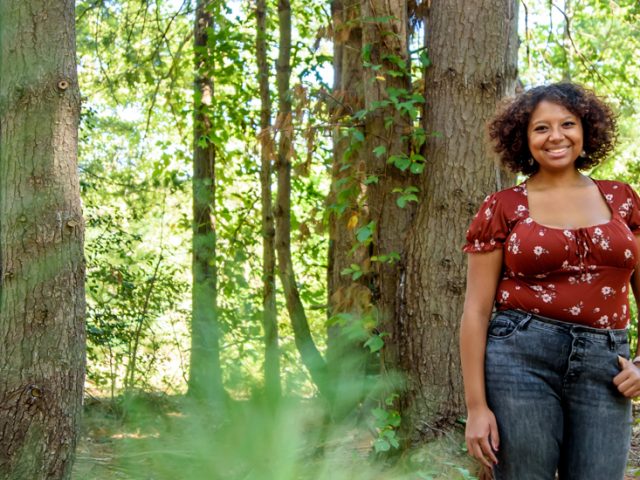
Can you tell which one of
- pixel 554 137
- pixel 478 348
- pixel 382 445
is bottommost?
pixel 382 445

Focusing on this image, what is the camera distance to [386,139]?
A: 210 inches

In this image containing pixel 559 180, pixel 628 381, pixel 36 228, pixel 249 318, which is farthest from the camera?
pixel 36 228

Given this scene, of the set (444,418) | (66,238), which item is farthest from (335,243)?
(66,238)

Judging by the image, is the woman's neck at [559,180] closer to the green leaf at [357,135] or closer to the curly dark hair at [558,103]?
the curly dark hair at [558,103]

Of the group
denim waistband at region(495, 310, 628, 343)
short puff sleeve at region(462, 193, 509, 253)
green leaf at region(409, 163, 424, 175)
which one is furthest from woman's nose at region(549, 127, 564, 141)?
green leaf at region(409, 163, 424, 175)

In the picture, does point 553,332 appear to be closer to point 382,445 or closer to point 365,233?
point 382,445

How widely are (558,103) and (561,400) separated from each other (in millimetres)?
930

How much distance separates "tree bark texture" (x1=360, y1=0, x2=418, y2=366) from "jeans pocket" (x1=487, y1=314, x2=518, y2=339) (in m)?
2.73

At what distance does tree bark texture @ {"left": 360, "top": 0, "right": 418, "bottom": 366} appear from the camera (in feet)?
17.4

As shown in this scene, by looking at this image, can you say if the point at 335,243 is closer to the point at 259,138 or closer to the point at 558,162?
the point at 259,138

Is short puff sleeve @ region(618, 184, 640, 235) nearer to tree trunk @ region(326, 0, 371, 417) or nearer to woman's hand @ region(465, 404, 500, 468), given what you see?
woman's hand @ region(465, 404, 500, 468)

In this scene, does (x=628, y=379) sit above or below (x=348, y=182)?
below

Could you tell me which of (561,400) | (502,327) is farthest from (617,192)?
(561,400)

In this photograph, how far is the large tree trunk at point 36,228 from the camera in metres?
4.24
